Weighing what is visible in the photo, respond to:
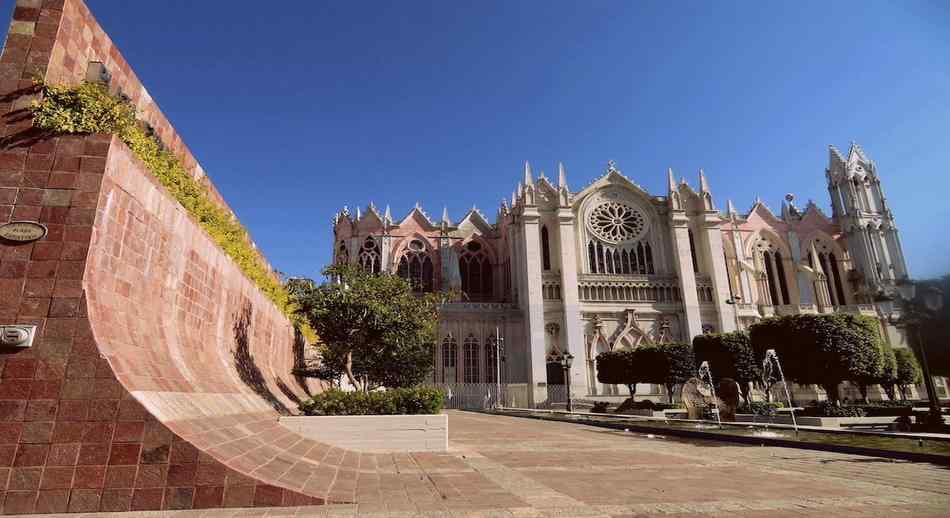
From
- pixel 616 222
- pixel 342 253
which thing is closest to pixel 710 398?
pixel 616 222

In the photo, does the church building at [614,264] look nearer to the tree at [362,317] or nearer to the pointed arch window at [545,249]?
the pointed arch window at [545,249]

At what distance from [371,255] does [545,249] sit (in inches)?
643

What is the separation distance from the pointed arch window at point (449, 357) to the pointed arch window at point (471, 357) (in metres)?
0.75

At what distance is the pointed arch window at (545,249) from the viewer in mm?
43750

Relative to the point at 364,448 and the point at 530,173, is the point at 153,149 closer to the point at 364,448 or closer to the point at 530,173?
the point at 364,448

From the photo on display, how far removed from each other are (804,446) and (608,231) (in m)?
34.8

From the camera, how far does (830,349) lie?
Result: 2128 centimetres

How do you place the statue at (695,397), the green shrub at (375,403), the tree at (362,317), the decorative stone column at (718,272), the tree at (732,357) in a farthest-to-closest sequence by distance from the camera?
the decorative stone column at (718,272) < the tree at (732,357) < the statue at (695,397) < the tree at (362,317) < the green shrub at (375,403)

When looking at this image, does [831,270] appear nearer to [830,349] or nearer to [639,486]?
[830,349]

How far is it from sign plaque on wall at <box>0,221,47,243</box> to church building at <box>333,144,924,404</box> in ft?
113

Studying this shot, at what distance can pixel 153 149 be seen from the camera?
314 inches

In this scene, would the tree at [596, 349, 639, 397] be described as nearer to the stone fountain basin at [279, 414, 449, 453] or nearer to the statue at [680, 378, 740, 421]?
the statue at [680, 378, 740, 421]

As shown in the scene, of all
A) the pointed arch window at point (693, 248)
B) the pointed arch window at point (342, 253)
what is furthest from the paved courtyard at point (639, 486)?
the pointed arch window at point (342, 253)

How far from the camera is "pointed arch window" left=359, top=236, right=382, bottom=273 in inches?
1801
